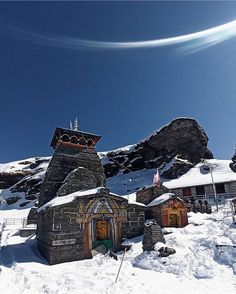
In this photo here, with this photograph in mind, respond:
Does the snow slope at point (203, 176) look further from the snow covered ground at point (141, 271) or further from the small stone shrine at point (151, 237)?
the small stone shrine at point (151, 237)

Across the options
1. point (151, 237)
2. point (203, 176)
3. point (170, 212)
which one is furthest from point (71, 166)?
point (203, 176)

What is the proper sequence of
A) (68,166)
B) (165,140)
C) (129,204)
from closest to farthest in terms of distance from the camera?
1. (129,204)
2. (68,166)
3. (165,140)

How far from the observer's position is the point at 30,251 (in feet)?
50.4

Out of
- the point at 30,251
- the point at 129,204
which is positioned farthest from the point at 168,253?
the point at 30,251

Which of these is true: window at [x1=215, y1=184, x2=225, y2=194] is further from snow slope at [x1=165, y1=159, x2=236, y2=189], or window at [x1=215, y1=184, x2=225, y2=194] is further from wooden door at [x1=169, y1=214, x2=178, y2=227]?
wooden door at [x1=169, y1=214, x2=178, y2=227]

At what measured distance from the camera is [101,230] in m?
15.6

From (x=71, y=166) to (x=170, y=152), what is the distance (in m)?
40.3

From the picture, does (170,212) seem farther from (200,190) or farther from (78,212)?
(200,190)

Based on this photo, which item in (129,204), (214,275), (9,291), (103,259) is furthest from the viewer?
(129,204)

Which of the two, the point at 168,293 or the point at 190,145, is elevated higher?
the point at 190,145

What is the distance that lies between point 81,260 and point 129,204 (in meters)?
5.08

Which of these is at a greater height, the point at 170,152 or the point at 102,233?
the point at 170,152

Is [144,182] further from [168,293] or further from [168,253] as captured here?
[168,293]

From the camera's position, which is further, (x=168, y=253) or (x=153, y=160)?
(x=153, y=160)
